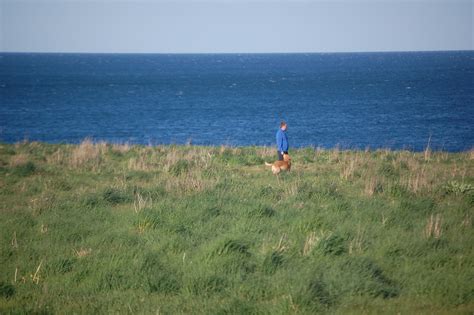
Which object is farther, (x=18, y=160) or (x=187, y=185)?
(x=18, y=160)

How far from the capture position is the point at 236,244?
33.8ft

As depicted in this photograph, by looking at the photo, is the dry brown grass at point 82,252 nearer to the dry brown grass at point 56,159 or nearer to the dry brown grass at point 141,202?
the dry brown grass at point 141,202

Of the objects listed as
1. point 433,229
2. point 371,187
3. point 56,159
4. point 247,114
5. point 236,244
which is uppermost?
point 236,244

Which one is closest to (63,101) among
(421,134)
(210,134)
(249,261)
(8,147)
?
Result: (210,134)

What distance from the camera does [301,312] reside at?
789 centimetres

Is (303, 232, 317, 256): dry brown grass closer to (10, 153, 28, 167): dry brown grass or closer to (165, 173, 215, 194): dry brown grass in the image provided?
(165, 173, 215, 194): dry brown grass

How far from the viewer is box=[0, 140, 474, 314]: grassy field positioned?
8.41 m

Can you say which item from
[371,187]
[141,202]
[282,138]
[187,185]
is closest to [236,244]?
[141,202]

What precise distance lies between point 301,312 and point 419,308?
160 cm

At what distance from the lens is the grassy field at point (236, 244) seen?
8.41 m

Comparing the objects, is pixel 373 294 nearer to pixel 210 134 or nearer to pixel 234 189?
pixel 234 189

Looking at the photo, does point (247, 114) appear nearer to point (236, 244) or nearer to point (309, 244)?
point (309, 244)

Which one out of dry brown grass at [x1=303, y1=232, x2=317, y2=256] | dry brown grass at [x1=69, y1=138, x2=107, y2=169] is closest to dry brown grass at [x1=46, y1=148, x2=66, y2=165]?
dry brown grass at [x1=69, y1=138, x2=107, y2=169]

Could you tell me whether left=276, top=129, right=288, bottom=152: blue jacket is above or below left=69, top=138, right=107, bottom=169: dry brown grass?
above
